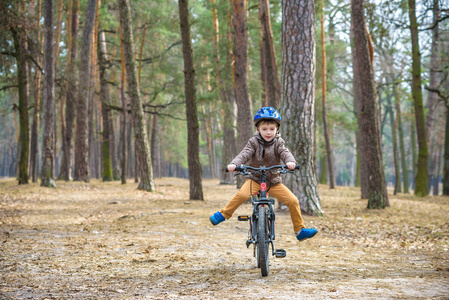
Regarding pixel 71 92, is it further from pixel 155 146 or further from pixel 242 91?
pixel 155 146

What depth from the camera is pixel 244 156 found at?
17.7ft

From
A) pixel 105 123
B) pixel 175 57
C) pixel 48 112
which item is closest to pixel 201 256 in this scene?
pixel 48 112

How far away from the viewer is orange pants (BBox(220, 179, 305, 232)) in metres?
5.35

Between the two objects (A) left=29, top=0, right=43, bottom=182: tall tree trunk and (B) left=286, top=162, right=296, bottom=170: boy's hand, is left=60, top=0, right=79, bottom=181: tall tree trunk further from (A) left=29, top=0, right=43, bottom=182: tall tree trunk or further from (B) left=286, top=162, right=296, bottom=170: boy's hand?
(B) left=286, top=162, right=296, bottom=170: boy's hand

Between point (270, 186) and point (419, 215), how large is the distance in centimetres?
913

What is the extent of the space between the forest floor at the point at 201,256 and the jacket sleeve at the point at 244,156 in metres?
1.44

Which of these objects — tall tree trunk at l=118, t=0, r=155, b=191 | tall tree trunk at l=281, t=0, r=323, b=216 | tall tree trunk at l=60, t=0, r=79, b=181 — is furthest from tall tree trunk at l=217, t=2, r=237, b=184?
tall tree trunk at l=60, t=0, r=79, b=181

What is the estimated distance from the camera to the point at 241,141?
15211mm

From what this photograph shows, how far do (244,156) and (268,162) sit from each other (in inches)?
15.4

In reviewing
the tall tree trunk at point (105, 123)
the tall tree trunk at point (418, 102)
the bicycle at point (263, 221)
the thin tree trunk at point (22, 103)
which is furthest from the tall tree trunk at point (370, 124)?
the tall tree trunk at point (105, 123)

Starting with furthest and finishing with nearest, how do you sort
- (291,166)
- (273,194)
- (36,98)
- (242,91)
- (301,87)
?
(36,98) < (242,91) < (301,87) < (273,194) < (291,166)

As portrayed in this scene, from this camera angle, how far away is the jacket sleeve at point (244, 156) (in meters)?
5.23

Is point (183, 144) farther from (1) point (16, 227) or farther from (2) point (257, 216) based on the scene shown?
(2) point (257, 216)

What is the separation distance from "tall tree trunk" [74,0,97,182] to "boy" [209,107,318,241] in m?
18.5
